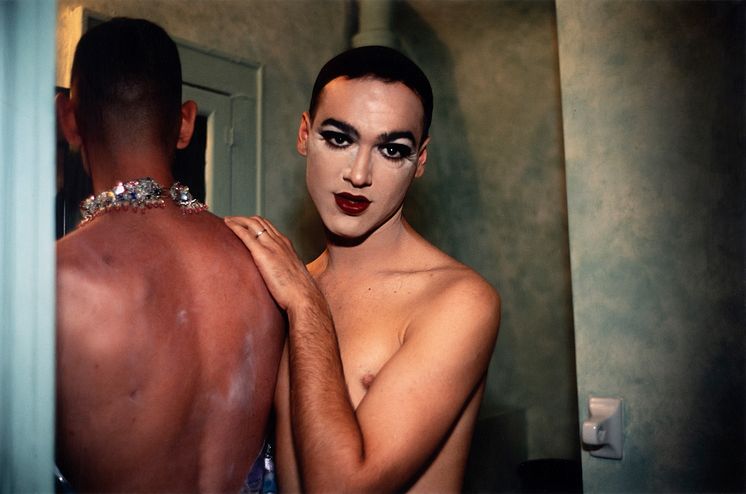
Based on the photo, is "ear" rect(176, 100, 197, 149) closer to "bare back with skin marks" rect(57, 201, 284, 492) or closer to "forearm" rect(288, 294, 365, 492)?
"bare back with skin marks" rect(57, 201, 284, 492)

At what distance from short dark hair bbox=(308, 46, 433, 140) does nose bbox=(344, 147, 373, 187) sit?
0.16 m

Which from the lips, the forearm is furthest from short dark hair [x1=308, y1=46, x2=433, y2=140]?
the forearm

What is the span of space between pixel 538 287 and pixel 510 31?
1101 mm

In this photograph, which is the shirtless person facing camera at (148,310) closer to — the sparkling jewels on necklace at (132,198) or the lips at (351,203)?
the sparkling jewels on necklace at (132,198)

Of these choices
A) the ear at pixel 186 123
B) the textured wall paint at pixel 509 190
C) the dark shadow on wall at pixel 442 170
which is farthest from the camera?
the dark shadow on wall at pixel 442 170

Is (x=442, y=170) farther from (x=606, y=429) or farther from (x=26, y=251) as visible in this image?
(x=26, y=251)

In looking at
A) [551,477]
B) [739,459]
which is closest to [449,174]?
[551,477]

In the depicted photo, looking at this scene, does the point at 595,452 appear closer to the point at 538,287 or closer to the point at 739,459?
the point at 739,459

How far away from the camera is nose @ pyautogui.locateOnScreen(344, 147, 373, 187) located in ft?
4.65

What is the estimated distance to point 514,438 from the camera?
2951mm

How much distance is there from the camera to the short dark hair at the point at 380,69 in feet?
4.76

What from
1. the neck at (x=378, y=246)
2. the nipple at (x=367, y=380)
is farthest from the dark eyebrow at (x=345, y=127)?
the nipple at (x=367, y=380)

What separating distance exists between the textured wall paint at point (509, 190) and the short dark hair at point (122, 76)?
78.5 inches

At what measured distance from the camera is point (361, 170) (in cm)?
142
